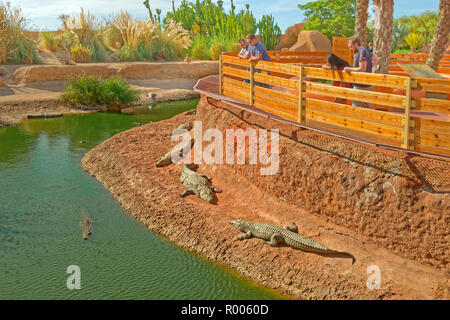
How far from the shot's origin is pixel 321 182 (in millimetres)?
8938

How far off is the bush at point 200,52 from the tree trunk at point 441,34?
2258 cm

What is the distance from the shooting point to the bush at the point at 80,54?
2894 centimetres

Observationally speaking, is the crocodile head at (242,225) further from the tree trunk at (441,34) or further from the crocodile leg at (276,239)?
the tree trunk at (441,34)

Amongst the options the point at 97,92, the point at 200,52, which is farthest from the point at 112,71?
the point at 200,52

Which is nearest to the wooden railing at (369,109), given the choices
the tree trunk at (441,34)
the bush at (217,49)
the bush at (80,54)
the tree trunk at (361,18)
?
the tree trunk at (441,34)

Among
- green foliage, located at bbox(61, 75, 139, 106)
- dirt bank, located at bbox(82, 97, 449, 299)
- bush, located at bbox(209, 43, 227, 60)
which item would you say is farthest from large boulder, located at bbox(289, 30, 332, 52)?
dirt bank, located at bbox(82, 97, 449, 299)

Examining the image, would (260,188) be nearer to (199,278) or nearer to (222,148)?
(222,148)

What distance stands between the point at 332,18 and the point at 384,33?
112 ft

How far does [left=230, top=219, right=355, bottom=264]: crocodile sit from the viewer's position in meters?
→ 8.30

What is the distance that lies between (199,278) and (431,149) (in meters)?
4.23

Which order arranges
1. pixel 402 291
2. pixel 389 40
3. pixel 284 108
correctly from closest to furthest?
pixel 402 291
pixel 284 108
pixel 389 40

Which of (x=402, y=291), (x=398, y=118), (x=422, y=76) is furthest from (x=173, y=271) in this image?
(x=422, y=76)

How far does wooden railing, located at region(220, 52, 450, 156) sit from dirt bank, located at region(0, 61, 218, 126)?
1466 cm

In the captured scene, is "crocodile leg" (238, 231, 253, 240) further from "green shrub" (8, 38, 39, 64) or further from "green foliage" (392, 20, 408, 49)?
"green foliage" (392, 20, 408, 49)
